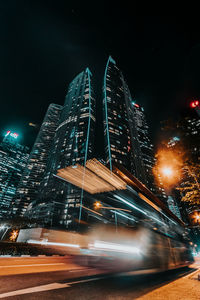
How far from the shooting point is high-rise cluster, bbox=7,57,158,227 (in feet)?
271

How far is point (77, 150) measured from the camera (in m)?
101

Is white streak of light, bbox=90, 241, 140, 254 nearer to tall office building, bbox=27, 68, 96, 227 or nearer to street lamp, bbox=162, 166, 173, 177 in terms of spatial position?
street lamp, bbox=162, 166, 173, 177

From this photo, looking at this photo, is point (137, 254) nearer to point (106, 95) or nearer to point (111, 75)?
point (106, 95)

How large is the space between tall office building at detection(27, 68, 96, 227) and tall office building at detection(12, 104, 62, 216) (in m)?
30.9

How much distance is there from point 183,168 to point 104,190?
16.5ft

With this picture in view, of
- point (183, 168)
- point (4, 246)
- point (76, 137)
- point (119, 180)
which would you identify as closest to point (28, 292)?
point (119, 180)

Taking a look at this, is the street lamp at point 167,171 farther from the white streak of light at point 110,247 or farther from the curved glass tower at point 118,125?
the curved glass tower at point 118,125

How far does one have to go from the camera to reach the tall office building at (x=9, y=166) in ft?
469

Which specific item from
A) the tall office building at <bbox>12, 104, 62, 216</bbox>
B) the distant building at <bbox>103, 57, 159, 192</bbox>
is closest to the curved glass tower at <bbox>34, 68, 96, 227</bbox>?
the distant building at <bbox>103, 57, 159, 192</bbox>

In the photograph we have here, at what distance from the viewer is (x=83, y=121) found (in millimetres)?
109375

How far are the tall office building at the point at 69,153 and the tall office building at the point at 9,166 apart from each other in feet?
242

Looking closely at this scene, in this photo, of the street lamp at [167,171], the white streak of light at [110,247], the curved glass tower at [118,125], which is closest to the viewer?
the street lamp at [167,171]

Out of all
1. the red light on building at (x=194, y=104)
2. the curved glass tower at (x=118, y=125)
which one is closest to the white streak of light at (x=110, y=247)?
the red light on building at (x=194, y=104)

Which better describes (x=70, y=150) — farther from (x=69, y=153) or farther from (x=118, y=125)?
(x=118, y=125)
